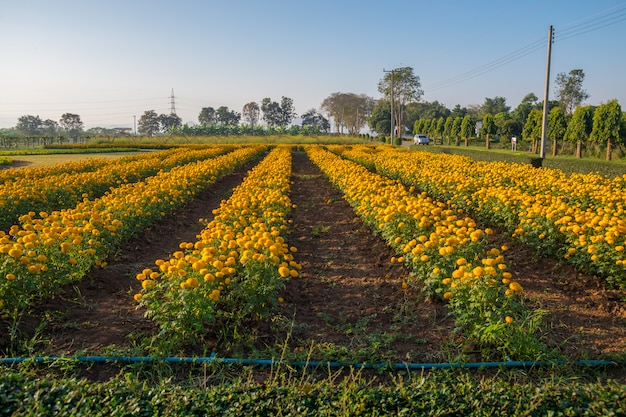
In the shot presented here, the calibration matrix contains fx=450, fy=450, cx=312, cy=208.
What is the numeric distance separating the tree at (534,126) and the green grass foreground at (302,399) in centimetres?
3480

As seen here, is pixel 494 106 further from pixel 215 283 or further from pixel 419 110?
pixel 215 283

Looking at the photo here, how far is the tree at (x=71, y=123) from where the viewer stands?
11141cm

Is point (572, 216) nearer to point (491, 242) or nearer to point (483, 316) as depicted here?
point (491, 242)

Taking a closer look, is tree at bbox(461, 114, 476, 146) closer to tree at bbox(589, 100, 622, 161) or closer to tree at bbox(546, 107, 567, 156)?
tree at bbox(546, 107, 567, 156)

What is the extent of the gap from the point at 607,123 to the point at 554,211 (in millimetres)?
25309

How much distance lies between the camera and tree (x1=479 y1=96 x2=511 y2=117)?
10112cm

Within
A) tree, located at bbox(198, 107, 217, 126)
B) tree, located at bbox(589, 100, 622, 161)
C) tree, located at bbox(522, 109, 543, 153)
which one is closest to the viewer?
tree, located at bbox(589, 100, 622, 161)

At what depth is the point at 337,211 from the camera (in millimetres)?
11102

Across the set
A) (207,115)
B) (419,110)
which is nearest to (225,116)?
(207,115)

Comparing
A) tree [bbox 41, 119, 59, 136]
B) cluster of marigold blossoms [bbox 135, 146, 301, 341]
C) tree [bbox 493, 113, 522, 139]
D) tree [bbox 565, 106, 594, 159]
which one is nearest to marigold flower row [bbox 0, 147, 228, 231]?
cluster of marigold blossoms [bbox 135, 146, 301, 341]

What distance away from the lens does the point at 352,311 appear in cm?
509

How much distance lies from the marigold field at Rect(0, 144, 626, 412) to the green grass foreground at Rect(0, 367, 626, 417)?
1.91 feet

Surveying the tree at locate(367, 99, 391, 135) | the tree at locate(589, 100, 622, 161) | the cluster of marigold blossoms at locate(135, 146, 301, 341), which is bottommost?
the cluster of marigold blossoms at locate(135, 146, 301, 341)

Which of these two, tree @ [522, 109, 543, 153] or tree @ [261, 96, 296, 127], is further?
tree @ [261, 96, 296, 127]
